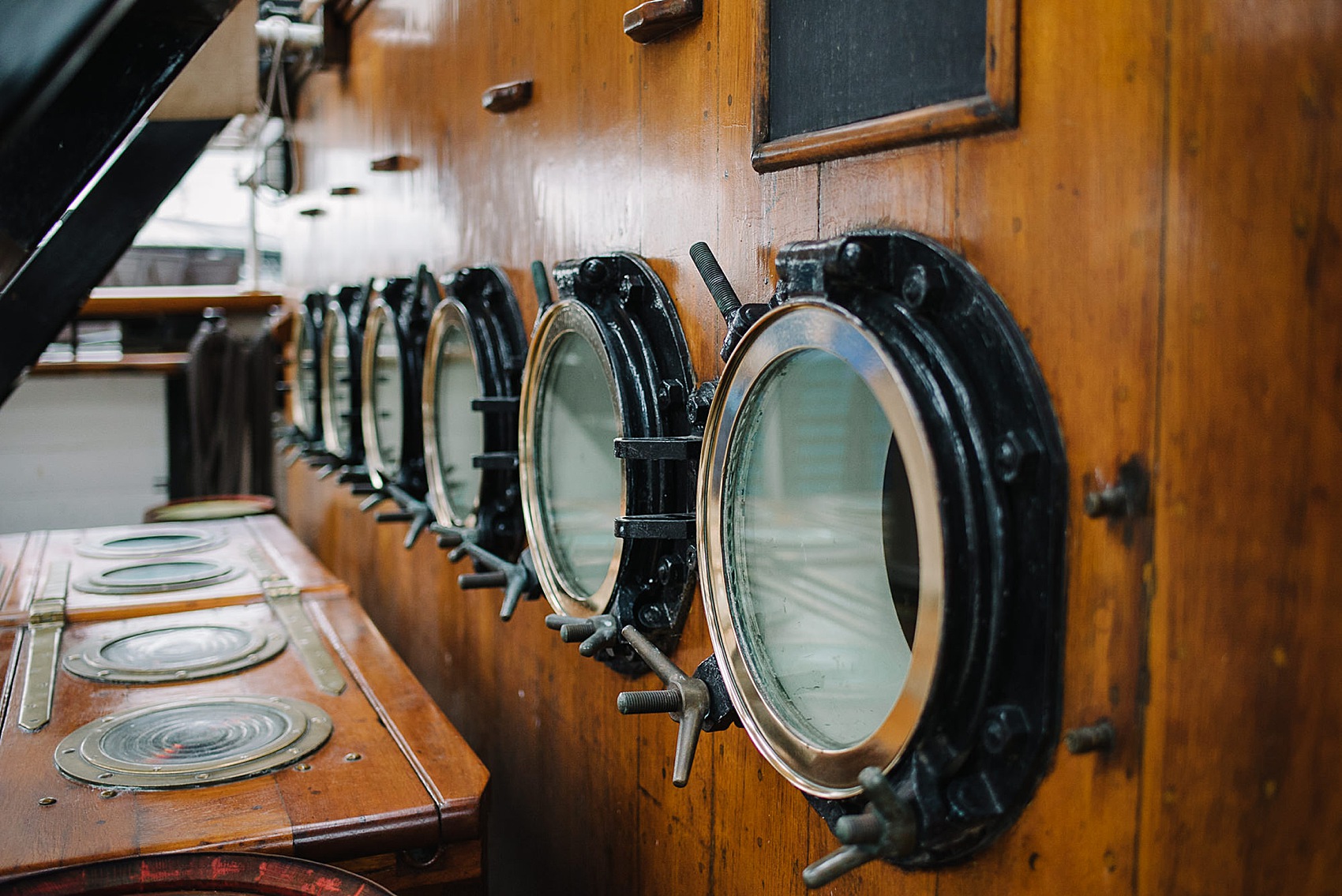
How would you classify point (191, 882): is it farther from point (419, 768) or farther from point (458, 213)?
point (458, 213)

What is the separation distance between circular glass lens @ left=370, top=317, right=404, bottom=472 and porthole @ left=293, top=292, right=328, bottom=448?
987 millimetres

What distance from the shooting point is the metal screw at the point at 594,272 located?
185cm

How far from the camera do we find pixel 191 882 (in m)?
1.40

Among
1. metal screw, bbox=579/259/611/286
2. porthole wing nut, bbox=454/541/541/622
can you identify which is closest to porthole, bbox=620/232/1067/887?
metal screw, bbox=579/259/611/286

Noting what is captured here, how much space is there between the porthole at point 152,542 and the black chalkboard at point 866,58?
3290 mm

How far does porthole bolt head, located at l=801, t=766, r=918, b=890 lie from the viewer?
1.07 m

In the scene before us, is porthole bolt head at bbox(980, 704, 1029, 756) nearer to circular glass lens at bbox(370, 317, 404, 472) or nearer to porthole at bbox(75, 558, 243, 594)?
circular glass lens at bbox(370, 317, 404, 472)

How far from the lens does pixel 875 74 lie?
124cm

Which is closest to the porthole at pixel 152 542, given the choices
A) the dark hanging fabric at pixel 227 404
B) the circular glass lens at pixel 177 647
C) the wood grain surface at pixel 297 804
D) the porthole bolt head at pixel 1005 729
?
the circular glass lens at pixel 177 647

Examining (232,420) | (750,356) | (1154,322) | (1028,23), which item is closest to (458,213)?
(750,356)

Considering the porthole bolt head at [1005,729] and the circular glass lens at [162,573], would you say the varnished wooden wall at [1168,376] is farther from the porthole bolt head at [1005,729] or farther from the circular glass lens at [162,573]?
the circular glass lens at [162,573]

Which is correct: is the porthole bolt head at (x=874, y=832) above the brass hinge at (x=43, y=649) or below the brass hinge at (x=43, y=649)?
above

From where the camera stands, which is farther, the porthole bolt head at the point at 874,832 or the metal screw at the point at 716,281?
the metal screw at the point at 716,281

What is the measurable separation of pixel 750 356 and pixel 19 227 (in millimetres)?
1027
